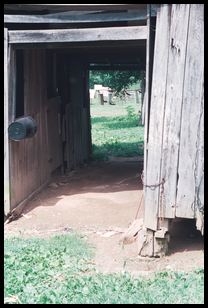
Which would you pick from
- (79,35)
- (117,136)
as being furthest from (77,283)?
(117,136)

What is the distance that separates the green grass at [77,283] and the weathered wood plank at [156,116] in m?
0.93

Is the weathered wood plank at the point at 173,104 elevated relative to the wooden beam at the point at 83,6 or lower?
lower

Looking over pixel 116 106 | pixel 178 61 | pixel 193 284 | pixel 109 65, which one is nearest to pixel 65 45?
pixel 178 61

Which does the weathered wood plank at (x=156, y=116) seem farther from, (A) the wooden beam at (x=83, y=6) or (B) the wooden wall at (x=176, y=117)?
(A) the wooden beam at (x=83, y=6)

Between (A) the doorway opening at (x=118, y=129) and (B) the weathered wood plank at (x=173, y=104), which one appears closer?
(B) the weathered wood plank at (x=173, y=104)

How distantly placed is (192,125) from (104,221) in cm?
250

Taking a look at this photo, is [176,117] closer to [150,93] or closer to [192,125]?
[192,125]

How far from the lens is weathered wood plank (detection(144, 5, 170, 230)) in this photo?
600 centimetres

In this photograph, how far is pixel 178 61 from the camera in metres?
5.92

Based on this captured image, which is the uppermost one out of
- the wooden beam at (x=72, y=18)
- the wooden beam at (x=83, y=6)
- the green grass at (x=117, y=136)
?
the wooden beam at (x=83, y=6)

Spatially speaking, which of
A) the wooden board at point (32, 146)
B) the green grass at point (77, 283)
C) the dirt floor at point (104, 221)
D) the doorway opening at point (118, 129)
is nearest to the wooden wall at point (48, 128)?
the wooden board at point (32, 146)

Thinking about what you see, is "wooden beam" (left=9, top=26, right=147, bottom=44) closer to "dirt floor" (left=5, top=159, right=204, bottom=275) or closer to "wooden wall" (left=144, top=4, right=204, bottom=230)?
"wooden wall" (left=144, top=4, right=204, bottom=230)

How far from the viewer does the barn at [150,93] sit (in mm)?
5895
